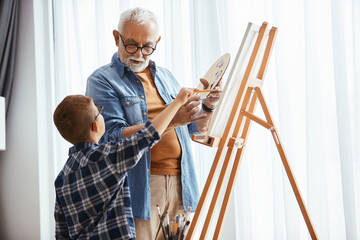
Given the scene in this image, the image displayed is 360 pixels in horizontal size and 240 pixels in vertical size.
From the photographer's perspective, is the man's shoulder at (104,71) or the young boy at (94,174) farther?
the man's shoulder at (104,71)

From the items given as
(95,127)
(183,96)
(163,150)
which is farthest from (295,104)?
(95,127)

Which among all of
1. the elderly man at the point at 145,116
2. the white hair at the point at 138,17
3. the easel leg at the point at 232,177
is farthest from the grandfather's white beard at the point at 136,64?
the easel leg at the point at 232,177

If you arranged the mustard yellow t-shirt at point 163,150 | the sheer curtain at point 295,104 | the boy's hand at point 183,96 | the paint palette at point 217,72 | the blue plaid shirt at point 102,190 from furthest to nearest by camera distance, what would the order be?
the sheer curtain at point 295,104
the mustard yellow t-shirt at point 163,150
the paint palette at point 217,72
the boy's hand at point 183,96
the blue plaid shirt at point 102,190

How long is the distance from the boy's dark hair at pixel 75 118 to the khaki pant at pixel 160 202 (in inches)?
15.8

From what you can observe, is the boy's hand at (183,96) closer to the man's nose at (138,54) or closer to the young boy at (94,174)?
the young boy at (94,174)

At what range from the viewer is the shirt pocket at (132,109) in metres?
1.62

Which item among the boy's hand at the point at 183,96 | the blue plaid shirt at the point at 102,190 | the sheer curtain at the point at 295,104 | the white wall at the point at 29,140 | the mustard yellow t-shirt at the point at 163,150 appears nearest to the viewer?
the blue plaid shirt at the point at 102,190

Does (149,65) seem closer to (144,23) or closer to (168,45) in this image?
(144,23)

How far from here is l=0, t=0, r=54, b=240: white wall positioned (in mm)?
3189

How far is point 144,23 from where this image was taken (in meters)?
1.62

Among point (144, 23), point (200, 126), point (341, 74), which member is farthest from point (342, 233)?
point (144, 23)

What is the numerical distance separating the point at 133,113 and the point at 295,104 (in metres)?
1.23

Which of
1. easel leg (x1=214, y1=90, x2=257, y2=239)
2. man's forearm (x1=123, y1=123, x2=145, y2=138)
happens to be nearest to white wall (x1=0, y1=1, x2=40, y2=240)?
man's forearm (x1=123, y1=123, x2=145, y2=138)

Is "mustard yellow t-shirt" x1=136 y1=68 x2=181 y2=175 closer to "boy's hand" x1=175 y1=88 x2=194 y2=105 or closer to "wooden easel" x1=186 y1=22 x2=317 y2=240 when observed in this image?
"wooden easel" x1=186 y1=22 x2=317 y2=240
